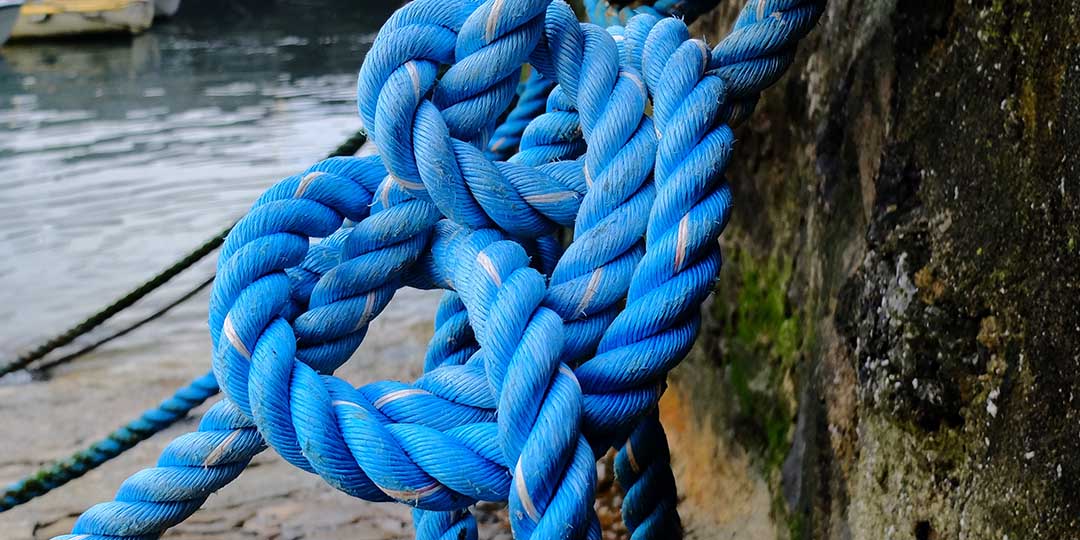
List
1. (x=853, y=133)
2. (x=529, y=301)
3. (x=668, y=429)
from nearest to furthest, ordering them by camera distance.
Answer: (x=529, y=301), (x=853, y=133), (x=668, y=429)

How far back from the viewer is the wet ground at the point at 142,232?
2.02 meters

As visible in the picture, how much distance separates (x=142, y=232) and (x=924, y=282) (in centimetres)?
369

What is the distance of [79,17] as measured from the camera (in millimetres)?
11180

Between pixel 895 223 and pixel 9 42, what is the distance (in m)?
12.0

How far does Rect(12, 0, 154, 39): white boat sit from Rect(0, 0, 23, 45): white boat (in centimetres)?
355

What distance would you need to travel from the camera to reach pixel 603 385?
740mm

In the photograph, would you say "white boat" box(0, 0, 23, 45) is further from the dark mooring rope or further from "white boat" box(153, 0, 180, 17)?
"white boat" box(153, 0, 180, 17)

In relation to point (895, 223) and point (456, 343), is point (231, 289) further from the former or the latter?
point (895, 223)

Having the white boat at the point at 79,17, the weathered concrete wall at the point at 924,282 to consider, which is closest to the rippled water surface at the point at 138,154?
the white boat at the point at 79,17

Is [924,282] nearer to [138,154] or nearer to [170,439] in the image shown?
[170,439]

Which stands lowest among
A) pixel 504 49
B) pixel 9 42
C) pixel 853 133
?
pixel 9 42

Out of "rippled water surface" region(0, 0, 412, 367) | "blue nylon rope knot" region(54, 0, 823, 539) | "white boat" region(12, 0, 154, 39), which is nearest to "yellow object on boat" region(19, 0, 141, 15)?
"white boat" region(12, 0, 154, 39)

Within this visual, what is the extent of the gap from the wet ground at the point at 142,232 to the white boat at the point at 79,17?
1.68 meters

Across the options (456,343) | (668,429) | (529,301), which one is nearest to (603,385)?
(529,301)
